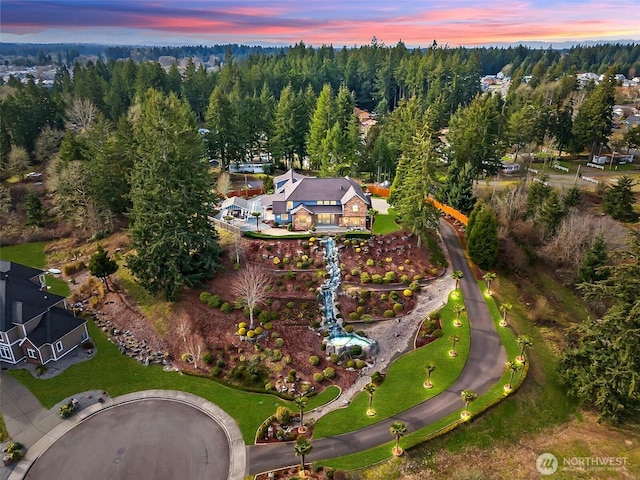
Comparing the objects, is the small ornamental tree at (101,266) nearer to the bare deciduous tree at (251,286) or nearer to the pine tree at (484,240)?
the bare deciduous tree at (251,286)

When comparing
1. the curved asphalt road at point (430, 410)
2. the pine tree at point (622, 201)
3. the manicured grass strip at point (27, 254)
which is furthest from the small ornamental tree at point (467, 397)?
the manicured grass strip at point (27, 254)

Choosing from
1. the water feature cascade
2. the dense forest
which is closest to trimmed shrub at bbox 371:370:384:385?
the water feature cascade

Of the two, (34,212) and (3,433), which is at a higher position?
(34,212)

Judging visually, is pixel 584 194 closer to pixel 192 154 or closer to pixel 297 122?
pixel 297 122

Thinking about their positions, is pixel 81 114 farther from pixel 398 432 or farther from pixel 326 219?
pixel 398 432

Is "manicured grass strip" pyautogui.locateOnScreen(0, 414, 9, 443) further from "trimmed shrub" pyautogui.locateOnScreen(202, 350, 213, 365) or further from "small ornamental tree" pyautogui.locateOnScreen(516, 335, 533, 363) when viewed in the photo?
"small ornamental tree" pyautogui.locateOnScreen(516, 335, 533, 363)

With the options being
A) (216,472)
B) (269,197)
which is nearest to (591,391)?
(216,472)

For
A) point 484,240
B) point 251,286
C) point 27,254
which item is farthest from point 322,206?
point 27,254
